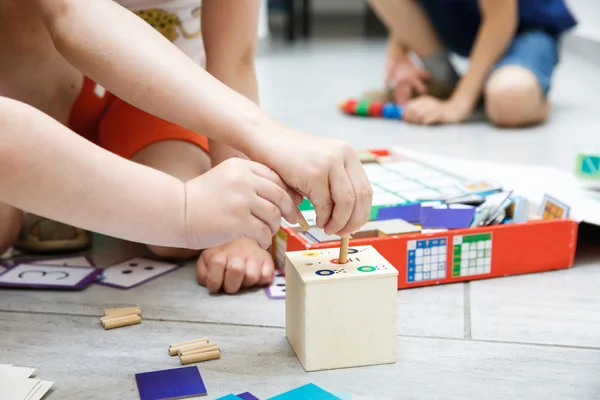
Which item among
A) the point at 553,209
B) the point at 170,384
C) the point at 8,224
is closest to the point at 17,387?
the point at 170,384

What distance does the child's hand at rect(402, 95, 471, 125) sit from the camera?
6.39 feet

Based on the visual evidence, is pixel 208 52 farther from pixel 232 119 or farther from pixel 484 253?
pixel 484 253

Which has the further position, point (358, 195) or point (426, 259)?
point (426, 259)

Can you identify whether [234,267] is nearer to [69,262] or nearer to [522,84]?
[69,262]

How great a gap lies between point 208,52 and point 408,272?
0.40m

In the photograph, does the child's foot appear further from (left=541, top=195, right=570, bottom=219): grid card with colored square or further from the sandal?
(left=541, top=195, right=570, bottom=219): grid card with colored square

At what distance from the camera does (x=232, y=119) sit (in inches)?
27.7

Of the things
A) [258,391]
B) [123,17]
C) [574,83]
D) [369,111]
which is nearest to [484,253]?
[258,391]

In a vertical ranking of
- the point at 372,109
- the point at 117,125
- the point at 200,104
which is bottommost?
the point at 372,109

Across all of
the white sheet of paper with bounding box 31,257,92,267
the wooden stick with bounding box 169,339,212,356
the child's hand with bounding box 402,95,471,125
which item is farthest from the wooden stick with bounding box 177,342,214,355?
the child's hand with bounding box 402,95,471,125

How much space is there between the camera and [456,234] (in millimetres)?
909

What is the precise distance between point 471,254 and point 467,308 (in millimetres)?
91

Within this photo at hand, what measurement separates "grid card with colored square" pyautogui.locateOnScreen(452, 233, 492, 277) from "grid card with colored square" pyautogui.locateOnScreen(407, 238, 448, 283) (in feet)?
0.05

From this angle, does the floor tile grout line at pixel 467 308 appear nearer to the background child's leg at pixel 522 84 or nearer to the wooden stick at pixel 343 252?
the wooden stick at pixel 343 252
